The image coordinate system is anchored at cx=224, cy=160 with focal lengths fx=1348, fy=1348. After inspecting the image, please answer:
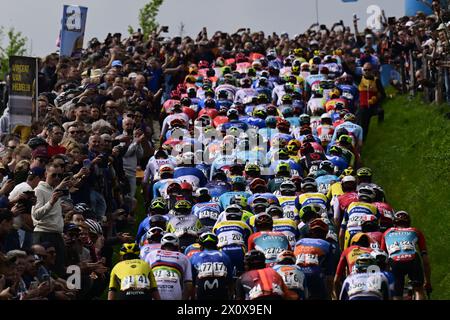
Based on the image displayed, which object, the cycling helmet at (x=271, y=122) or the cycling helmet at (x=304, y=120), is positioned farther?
the cycling helmet at (x=304, y=120)

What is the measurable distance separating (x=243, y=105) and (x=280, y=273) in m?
14.8

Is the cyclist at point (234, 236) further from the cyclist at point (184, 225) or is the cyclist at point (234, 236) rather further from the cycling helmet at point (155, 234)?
the cycling helmet at point (155, 234)

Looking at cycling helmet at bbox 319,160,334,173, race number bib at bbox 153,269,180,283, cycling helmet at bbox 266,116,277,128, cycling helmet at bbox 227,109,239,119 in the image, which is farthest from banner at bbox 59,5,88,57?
race number bib at bbox 153,269,180,283

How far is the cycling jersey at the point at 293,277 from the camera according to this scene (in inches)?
805

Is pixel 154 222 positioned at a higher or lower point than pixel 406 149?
lower

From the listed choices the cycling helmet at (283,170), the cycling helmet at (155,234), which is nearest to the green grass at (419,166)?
the cycling helmet at (283,170)

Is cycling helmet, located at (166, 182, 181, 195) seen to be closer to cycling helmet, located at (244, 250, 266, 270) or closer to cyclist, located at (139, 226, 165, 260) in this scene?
cyclist, located at (139, 226, 165, 260)

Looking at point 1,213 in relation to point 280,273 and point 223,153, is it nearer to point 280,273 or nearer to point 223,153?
point 280,273

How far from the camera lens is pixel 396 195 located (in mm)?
34656

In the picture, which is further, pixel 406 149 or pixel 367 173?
pixel 406 149

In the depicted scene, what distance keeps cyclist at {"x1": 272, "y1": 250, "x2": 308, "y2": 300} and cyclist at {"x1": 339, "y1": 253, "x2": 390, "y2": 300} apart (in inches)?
24.6

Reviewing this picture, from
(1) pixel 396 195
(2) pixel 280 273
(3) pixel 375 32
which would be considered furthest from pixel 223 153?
(3) pixel 375 32

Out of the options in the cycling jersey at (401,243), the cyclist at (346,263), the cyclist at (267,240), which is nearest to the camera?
the cyclist at (346,263)

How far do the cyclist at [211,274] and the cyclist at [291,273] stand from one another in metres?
0.95
